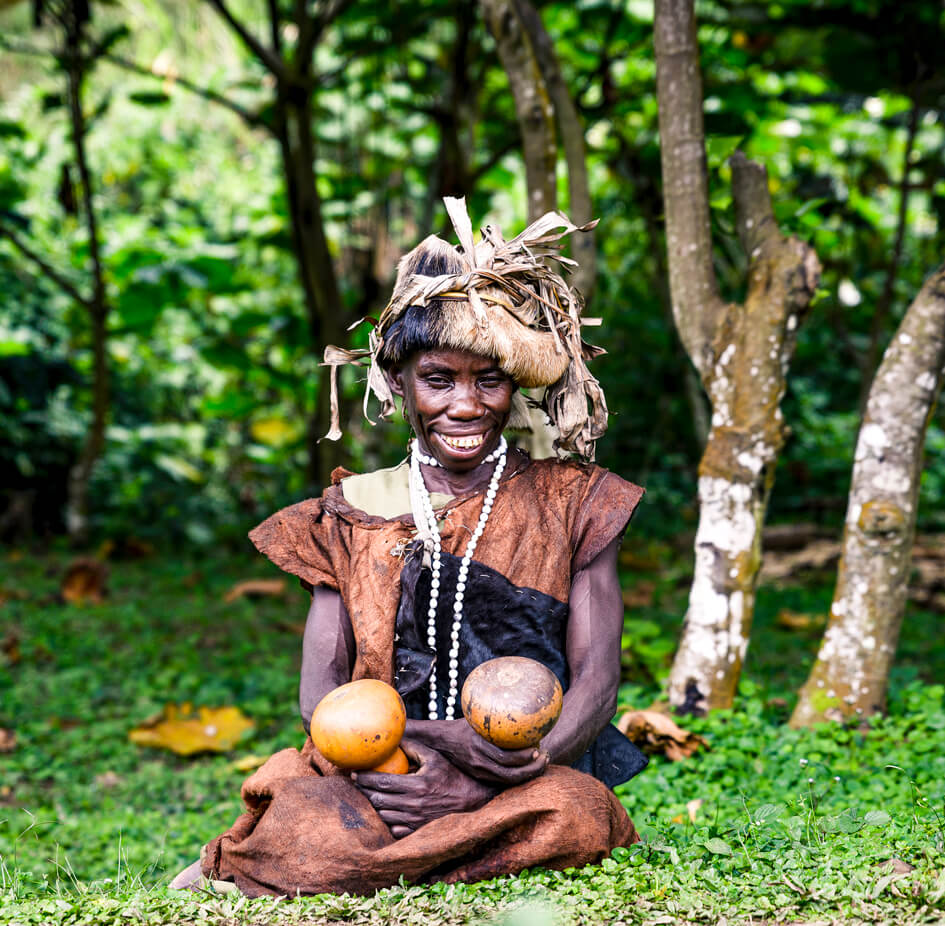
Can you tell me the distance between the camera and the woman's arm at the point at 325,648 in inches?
120

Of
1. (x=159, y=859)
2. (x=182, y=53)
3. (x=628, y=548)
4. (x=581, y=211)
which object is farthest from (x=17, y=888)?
(x=182, y=53)

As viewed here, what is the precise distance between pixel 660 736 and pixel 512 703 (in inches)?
72.5


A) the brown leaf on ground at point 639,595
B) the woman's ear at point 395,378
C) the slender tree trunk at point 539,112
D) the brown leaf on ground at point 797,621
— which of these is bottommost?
the brown leaf on ground at point 797,621

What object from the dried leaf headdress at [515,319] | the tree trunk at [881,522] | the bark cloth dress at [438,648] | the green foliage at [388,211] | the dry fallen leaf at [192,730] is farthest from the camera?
the green foliage at [388,211]

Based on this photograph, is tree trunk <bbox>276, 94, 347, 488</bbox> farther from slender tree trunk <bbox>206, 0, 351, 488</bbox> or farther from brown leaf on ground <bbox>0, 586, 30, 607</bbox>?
brown leaf on ground <bbox>0, 586, 30, 607</bbox>

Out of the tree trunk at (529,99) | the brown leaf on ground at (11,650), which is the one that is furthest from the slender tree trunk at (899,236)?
the brown leaf on ground at (11,650)

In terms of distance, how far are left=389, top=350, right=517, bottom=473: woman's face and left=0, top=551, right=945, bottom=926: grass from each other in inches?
45.6

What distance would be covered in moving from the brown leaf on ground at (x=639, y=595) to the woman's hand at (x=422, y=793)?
4.61m

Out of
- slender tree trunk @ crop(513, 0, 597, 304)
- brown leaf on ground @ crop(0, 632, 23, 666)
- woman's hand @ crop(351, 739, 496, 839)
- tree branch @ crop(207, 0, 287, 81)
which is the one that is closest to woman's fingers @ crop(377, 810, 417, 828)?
woman's hand @ crop(351, 739, 496, 839)

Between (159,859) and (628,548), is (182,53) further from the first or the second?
(159,859)

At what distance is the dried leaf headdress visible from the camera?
9.77ft

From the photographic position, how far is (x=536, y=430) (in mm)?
4281

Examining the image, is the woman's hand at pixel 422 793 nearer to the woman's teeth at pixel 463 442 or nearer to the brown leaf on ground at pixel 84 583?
the woman's teeth at pixel 463 442

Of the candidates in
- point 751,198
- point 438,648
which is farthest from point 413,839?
point 751,198
